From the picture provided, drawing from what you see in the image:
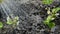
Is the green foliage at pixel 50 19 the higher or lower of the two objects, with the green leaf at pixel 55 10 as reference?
lower

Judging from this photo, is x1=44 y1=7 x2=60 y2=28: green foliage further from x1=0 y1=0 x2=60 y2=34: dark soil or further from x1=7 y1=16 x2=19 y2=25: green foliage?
x1=7 y1=16 x2=19 y2=25: green foliage

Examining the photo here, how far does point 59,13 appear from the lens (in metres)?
2.54

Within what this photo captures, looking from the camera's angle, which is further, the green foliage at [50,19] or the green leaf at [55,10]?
the green leaf at [55,10]

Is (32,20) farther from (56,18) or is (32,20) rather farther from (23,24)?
(56,18)

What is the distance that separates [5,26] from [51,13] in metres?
0.66

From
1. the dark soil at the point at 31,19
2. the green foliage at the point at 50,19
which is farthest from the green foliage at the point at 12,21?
the green foliage at the point at 50,19

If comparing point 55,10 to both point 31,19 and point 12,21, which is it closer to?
point 31,19

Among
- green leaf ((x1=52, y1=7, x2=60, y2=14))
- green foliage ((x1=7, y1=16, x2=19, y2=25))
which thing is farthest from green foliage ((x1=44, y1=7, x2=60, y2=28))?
green foliage ((x1=7, y1=16, x2=19, y2=25))

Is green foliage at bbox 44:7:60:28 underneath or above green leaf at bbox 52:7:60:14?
underneath

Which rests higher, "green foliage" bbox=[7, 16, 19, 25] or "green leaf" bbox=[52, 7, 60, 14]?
"green leaf" bbox=[52, 7, 60, 14]

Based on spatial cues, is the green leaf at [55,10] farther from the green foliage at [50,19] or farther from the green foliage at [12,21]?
the green foliage at [12,21]

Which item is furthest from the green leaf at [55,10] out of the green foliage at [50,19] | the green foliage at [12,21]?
the green foliage at [12,21]

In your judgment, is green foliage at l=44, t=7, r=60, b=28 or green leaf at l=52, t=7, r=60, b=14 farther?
green leaf at l=52, t=7, r=60, b=14

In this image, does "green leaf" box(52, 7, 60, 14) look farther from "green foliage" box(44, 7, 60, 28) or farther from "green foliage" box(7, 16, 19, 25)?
"green foliage" box(7, 16, 19, 25)
